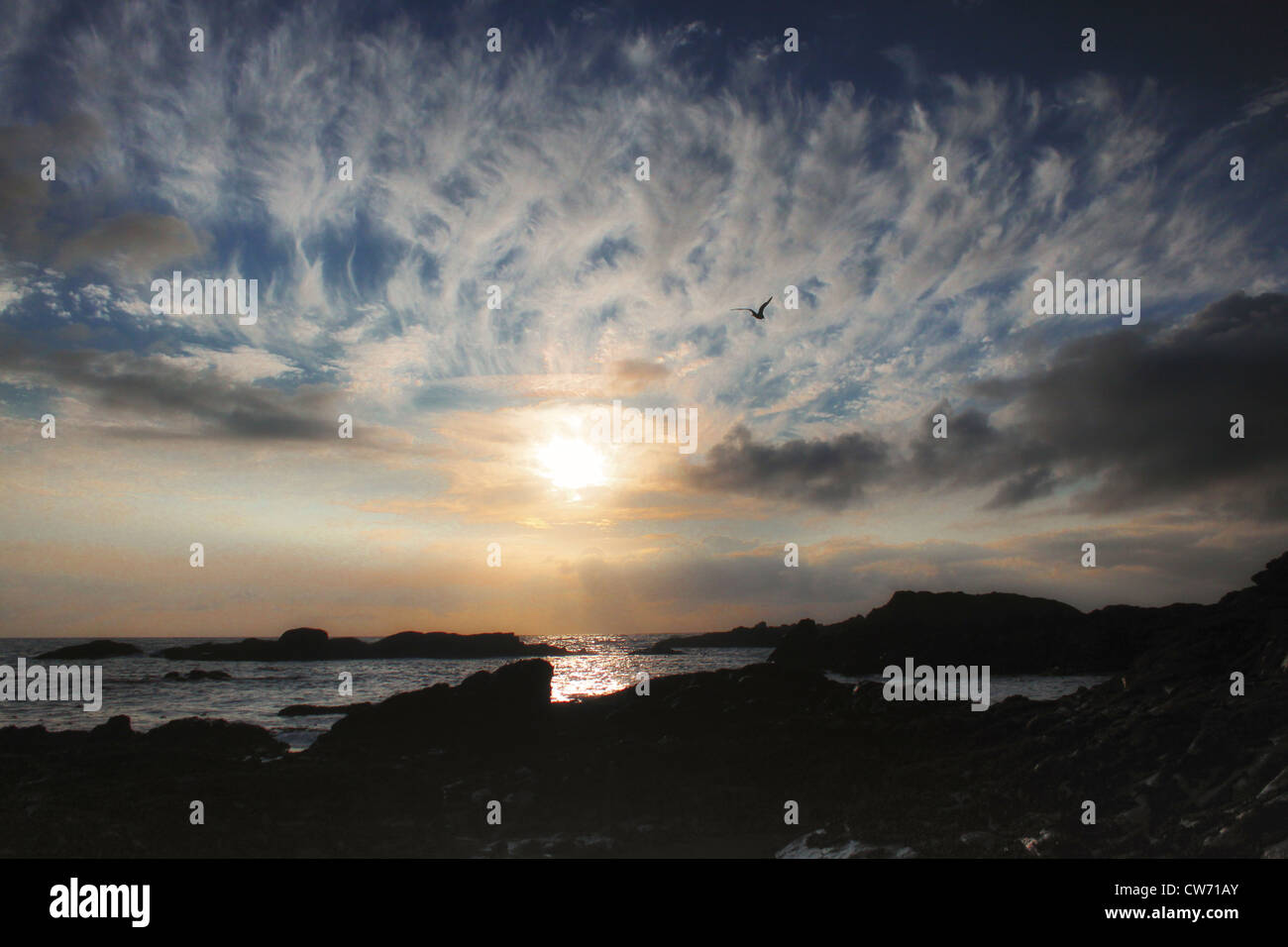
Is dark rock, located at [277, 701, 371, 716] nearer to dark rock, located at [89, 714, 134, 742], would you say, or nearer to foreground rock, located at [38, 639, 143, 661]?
dark rock, located at [89, 714, 134, 742]

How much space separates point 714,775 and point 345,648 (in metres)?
114

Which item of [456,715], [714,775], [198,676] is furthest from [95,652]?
[714,775]

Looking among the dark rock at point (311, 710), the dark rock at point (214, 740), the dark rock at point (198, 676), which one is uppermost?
the dark rock at point (214, 740)

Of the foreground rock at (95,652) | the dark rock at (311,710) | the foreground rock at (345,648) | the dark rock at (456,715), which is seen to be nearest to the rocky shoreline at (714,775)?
the dark rock at (456,715)

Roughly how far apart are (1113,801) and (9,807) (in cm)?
2837

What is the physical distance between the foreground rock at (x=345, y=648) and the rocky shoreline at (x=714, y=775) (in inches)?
3542

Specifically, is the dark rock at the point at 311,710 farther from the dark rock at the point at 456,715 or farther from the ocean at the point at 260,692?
the dark rock at the point at 456,715

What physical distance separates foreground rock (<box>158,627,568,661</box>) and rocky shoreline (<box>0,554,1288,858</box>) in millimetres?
89978

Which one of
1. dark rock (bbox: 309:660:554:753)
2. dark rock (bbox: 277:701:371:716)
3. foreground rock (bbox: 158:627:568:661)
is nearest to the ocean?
dark rock (bbox: 277:701:371:716)

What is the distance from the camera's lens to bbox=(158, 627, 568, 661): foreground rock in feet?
348

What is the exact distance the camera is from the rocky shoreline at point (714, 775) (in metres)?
16.1
